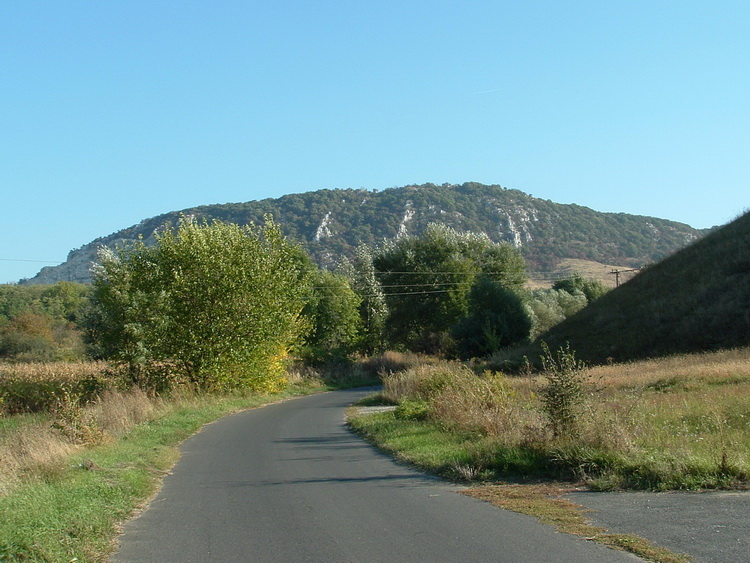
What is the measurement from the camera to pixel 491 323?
51.9m

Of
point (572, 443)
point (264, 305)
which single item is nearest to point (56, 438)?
point (572, 443)

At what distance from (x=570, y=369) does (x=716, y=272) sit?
31.2 metres

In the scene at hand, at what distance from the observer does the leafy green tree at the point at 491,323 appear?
5153 centimetres

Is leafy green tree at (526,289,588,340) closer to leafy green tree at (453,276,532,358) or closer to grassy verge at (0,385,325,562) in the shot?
leafy green tree at (453,276,532,358)

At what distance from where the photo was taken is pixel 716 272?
38594 millimetres

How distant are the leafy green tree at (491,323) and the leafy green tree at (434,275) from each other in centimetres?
1098

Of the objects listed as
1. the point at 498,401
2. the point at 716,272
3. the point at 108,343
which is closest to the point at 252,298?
the point at 108,343

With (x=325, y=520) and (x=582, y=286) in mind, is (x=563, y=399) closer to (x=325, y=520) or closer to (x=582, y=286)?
(x=325, y=520)

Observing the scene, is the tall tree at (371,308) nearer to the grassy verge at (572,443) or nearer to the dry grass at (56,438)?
the dry grass at (56,438)

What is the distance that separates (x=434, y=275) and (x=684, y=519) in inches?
2392

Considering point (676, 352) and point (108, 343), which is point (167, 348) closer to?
point (108, 343)

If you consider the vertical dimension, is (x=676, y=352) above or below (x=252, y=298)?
below

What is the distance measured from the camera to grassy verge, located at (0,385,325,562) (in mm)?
6629

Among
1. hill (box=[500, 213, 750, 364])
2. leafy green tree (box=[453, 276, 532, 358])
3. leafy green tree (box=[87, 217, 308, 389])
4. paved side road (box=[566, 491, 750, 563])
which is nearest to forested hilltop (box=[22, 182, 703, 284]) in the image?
leafy green tree (box=[453, 276, 532, 358])
